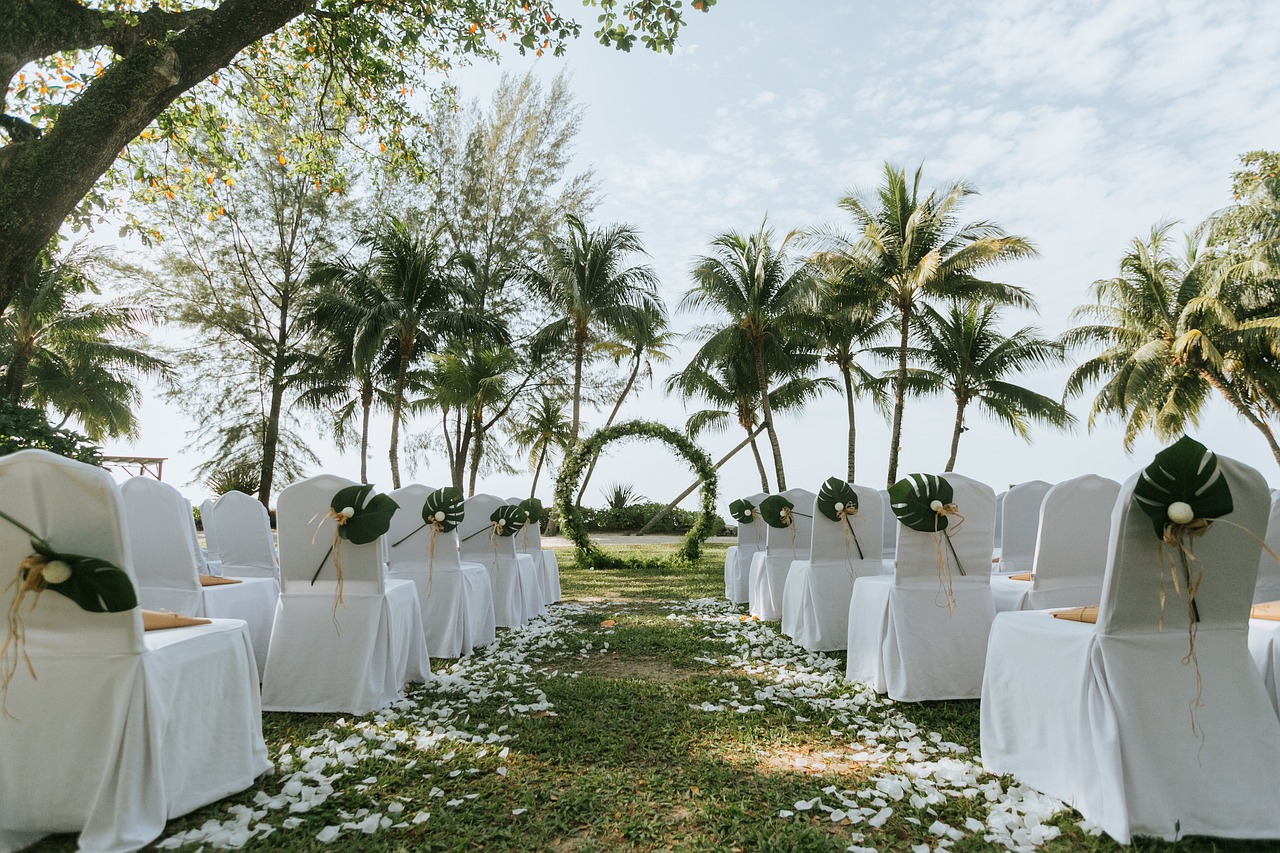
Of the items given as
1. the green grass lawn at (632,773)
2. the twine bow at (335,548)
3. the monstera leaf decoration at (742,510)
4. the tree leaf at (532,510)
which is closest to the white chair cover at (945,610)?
the green grass lawn at (632,773)

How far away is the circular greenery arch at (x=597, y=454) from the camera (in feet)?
41.8

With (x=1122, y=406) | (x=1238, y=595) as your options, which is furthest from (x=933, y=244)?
(x=1238, y=595)

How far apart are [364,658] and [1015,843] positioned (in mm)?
3057

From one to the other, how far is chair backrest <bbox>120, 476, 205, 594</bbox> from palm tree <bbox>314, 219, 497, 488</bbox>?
46.0 ft

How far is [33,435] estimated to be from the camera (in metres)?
9.04

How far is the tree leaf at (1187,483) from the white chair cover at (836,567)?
2936 millimetres

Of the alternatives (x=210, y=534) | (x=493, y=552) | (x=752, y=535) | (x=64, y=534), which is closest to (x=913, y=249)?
(x=752, y=535)

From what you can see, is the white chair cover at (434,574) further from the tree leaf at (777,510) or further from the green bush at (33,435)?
the green bush at (33,435)

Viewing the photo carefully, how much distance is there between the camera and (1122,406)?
21.4m

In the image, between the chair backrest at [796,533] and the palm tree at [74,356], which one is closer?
the chair backrest at [796,533]

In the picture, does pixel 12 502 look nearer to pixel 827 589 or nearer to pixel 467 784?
pixel 467 784

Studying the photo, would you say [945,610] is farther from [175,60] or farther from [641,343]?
[641,343]

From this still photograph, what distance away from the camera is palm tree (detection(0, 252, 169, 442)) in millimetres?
15812

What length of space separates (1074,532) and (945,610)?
76 cm
